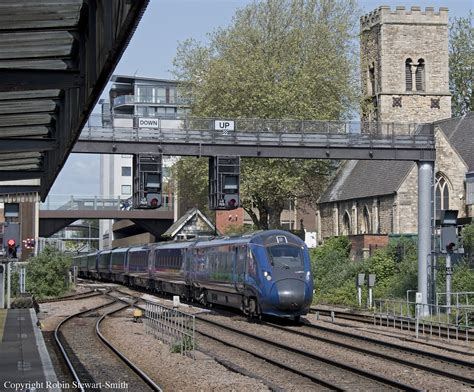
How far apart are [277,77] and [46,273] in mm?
22558

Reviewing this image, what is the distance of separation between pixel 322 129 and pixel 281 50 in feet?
103

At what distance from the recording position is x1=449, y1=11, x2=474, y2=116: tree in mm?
90938

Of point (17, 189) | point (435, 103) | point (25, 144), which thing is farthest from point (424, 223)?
point (435, 103)

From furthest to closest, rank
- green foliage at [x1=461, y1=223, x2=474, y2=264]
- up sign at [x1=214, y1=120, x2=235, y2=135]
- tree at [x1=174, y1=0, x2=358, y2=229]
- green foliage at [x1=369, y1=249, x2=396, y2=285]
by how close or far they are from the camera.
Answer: tree at [x1=174, y1=0, x2=358, y2=229], green foliage at [x1=369, y1=249, x2=396, y2=285], green foliage at [x1=461, y1=223, x2=474, y2=264], up sign at [x1=214, y1=120, x2=235, y2=135]

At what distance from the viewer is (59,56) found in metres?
12.4

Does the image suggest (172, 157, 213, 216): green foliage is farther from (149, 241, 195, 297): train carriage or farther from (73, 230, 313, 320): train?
(73, 230, 313, 320): train

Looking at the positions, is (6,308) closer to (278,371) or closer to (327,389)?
(278,371)

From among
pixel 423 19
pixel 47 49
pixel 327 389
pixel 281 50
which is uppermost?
pixel 423 19

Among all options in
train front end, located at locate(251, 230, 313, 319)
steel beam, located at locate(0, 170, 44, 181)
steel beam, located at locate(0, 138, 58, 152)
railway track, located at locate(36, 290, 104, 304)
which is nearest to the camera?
steel beam, located at locate(0, 138, 58, 152)

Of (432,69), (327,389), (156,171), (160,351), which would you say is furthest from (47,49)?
(432,69)

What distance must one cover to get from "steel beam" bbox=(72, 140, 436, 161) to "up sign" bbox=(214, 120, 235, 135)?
0.69 m

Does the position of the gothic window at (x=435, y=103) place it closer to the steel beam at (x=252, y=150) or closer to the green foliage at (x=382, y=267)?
the green foliage at (x=382, y=267)

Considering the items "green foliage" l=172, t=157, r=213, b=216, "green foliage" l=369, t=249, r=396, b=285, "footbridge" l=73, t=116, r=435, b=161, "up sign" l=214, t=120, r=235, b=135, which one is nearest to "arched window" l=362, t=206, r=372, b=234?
"green foliage" l=172, t=157, r=213, b=216

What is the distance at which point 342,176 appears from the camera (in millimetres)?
77500
